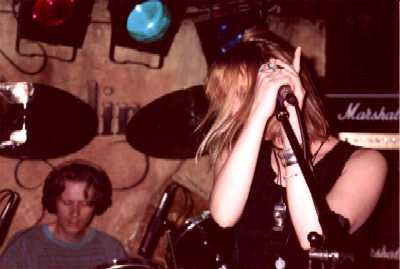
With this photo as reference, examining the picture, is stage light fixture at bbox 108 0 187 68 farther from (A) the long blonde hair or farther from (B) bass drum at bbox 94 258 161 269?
(A) the long blonde hair

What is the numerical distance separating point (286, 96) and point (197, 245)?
158 cm

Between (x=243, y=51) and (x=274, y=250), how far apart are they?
27.8 inches

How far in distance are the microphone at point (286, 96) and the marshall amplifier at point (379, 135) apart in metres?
2.49

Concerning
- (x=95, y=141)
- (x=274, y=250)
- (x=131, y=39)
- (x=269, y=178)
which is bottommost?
(x=95, y=141)

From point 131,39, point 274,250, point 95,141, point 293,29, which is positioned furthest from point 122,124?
point 274,250

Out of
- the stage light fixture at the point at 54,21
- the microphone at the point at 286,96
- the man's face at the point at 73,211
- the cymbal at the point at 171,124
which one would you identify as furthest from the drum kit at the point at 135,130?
the microphone at the point at 286,96

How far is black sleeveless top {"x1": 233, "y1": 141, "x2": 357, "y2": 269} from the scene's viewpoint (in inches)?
74.5

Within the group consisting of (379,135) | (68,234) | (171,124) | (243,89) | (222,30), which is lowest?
(68,234)

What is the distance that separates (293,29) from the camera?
15.3 feet

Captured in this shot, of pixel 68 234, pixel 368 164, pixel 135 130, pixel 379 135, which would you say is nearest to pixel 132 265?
pixel 135 130

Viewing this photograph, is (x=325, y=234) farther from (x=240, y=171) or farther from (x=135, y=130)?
(x=135, y=130)

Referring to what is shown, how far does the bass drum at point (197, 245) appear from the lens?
293cm

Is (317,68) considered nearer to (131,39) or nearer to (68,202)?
(131,39)

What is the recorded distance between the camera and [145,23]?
3938mm
